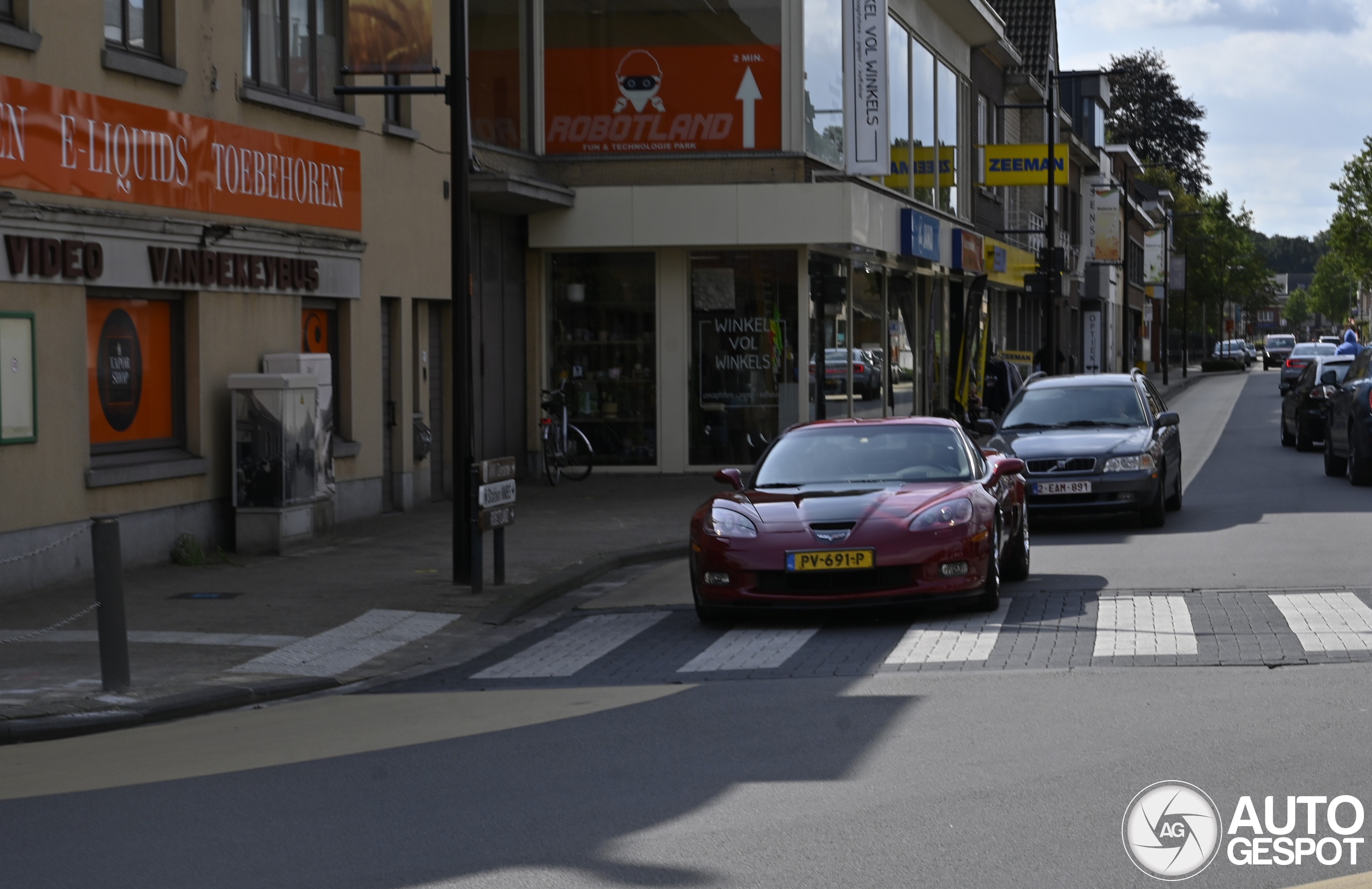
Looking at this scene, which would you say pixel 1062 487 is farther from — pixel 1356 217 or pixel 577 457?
pixel 1356 217

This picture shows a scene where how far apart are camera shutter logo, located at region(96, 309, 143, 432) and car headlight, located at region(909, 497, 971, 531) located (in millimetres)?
7179

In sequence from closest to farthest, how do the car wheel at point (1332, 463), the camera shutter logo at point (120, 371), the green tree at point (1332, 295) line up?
the camera shutter logo at point (120, 371) → the car wheel at point (1332, 463) → the green tree at point (1332, 295)

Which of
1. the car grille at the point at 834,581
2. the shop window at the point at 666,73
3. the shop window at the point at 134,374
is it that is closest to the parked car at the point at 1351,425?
the shop window at the point at 666,73

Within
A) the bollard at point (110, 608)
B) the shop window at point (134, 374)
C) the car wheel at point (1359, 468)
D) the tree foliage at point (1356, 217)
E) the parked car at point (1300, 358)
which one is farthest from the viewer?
the tree foliage at point (1356, 217)

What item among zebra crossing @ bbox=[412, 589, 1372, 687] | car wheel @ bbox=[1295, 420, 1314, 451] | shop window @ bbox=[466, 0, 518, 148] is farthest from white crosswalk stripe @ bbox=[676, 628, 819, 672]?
car wheel @ bbox=[1295, 420, 1314, 451]

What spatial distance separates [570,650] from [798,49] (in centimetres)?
1515

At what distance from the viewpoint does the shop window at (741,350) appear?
A: 2361cm

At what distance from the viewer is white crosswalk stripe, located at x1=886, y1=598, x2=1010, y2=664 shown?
30.2 ft

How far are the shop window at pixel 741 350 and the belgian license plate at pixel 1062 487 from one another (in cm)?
812

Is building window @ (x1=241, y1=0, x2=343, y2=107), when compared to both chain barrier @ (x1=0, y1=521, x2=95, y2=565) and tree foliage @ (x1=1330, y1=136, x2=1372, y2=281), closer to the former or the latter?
chain barrier @ (x1=0, y1=521, x2=95, y2=565)

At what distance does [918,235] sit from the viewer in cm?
2903

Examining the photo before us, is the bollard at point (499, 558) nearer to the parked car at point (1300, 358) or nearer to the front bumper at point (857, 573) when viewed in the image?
the front bumper at point (857, 573)

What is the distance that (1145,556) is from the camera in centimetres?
1371

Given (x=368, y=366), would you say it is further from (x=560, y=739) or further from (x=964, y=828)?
(x=964, y=828)
